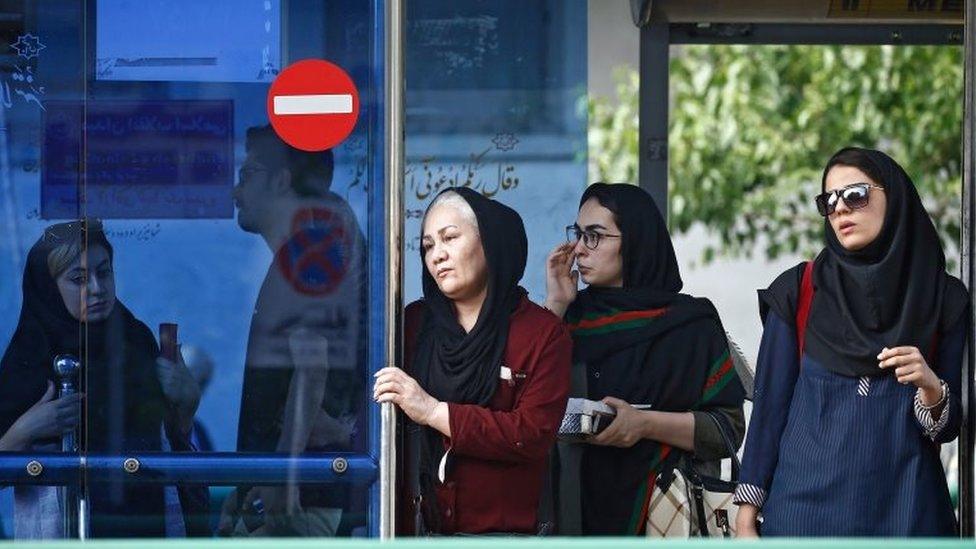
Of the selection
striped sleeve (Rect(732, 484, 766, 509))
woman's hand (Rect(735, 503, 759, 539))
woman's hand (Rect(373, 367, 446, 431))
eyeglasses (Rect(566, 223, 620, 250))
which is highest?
eyeglasses (Rect(566, 223, 620, 250))

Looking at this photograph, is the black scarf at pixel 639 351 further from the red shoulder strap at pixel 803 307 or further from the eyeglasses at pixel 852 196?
the eyeglasses at pixel 852 196

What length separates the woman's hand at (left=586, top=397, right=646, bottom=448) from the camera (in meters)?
5.12

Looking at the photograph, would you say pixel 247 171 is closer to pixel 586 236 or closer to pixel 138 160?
pixel 138 160

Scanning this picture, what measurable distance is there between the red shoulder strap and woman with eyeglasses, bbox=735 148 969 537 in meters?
0.04

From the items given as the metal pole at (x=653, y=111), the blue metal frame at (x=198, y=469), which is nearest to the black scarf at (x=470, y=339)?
the blue metal frame at (x=198, y=469)

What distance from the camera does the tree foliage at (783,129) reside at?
42.1 ft

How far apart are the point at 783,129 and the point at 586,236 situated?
8253 millimetres

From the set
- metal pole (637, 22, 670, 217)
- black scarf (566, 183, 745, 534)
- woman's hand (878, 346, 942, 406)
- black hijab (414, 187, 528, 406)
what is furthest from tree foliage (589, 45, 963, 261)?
woman's hand (878, 346, 942, 406)

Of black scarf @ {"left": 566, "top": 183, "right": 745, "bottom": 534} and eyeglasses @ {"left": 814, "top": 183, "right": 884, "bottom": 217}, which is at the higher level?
eyeglasses @ {"left": 814, "top": 183, "right": 884, "bottom": 217}

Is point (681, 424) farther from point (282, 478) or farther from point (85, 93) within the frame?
point (85, 93)

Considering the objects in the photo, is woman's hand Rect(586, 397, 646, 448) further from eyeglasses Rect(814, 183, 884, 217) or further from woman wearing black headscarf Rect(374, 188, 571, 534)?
eyeglasses Rect(814, 183, 884, 217)

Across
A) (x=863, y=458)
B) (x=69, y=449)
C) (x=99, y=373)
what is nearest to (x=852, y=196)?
(x=863, y=458)

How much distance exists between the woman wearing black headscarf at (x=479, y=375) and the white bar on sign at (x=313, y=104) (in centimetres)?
33

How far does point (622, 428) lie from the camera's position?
16.8 feet
